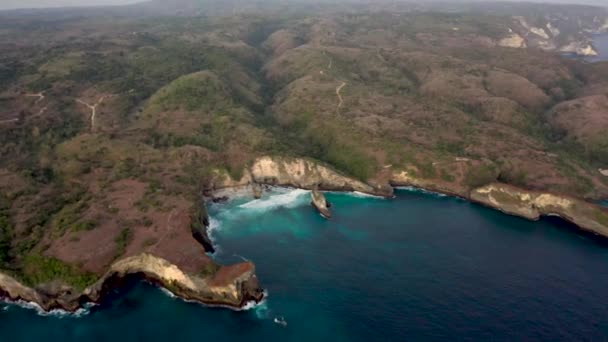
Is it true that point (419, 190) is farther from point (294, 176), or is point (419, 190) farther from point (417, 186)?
point (294, 176)

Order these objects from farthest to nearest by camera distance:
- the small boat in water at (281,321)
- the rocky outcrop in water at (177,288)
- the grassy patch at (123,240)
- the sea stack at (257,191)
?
the sea stack at (257,191) → the grassy patch at (123,240) → the rocky outcrop in water at (177,288) → the small boat in water at (281,321)

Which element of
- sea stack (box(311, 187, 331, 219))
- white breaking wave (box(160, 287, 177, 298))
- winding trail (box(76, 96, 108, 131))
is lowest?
white breaking wave (box(160, 287, 177, 298))

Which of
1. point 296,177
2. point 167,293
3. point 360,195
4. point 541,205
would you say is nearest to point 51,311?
point 167,293

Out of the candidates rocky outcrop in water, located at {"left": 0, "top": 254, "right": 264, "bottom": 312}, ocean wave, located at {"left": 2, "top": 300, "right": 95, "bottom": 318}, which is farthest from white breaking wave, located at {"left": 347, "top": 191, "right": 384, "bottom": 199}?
ocean wave, located at {"left": 2, "top": 300, "right": 95, "bottom": 318}

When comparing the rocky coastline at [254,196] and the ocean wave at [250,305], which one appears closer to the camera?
the ocean wave at [250,305]

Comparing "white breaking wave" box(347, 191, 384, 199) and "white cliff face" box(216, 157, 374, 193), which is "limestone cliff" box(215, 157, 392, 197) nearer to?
"white cliff face" box(216, 157, 374, 193)

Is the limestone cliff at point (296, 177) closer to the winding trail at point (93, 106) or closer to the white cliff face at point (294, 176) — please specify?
the white cliff face at point (294, 176)

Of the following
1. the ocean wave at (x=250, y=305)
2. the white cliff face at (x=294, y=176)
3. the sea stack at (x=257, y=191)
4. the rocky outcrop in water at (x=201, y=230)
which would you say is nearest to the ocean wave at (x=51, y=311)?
the ocean wave at (x=250, y=305)
